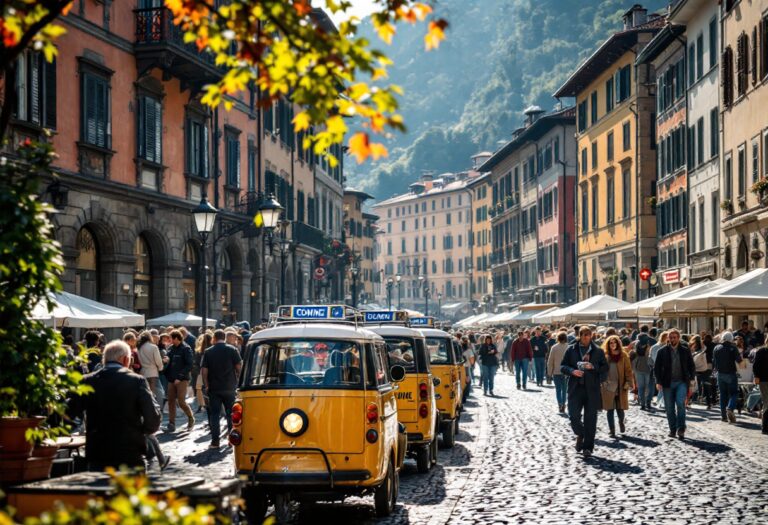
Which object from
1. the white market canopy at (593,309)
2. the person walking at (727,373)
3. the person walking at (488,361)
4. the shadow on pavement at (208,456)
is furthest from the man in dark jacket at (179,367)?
the white market canopy at (593,309)

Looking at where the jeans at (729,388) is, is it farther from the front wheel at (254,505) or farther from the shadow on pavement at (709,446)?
the front wheel at (254,505)

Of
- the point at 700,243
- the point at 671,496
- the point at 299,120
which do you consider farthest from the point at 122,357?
the point at 700,243

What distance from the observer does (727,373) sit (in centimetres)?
2383

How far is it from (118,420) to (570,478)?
6784 mm

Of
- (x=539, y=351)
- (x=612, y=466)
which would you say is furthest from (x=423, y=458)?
(x=539, y=351)

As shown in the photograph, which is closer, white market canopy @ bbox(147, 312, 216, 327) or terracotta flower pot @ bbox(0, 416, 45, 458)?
terracotta flower pot @ bbox(0, 416, 45, 458)

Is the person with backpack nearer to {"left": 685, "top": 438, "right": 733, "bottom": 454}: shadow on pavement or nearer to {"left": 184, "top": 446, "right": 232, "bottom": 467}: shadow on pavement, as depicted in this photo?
{"left": 685, "top": 438, "right": 733, "bottom": 454}: shadow on pavement

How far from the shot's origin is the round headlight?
1167 centimetres

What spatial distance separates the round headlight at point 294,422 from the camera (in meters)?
11.7

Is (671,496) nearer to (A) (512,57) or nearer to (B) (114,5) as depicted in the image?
(B) (114,5)

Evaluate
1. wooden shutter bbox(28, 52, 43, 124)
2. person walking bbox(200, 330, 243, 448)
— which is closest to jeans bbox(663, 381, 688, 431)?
person walking bbox(200, 330, 243, 448)

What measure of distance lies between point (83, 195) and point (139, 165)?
146 inches

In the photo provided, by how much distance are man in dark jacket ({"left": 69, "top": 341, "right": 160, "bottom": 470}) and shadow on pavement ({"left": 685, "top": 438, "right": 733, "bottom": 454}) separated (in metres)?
10.5

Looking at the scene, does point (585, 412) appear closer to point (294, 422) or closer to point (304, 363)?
point (304, 363)
